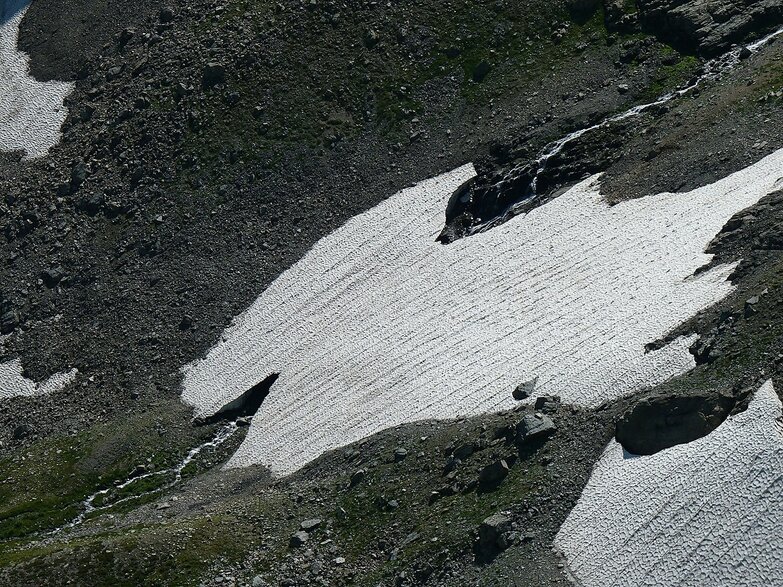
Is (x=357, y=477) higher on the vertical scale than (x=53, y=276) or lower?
lower

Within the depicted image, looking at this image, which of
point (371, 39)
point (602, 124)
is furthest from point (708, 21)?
point (371, 39)

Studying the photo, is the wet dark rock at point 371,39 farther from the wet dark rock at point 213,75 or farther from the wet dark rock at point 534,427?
the wet dark rock at point 534,427

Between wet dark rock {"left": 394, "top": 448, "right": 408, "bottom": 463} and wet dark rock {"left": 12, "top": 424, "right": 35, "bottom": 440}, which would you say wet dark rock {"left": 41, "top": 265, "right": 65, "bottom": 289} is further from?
wet dark rock {"left": 394, "top": 448, "right": 408, "bottom": 463}

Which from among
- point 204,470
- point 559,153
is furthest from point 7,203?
point 559,153

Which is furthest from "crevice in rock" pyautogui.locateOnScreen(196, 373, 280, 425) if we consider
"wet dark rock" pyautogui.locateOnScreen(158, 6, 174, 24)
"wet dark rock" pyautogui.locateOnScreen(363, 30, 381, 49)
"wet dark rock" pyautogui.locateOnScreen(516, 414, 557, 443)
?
"wet dark rock" pyautogui.locateOnScreen(158, 6, 174, 24)

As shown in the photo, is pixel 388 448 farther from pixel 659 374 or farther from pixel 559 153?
pixel 559 153

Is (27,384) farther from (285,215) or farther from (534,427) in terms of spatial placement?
(534,427)
